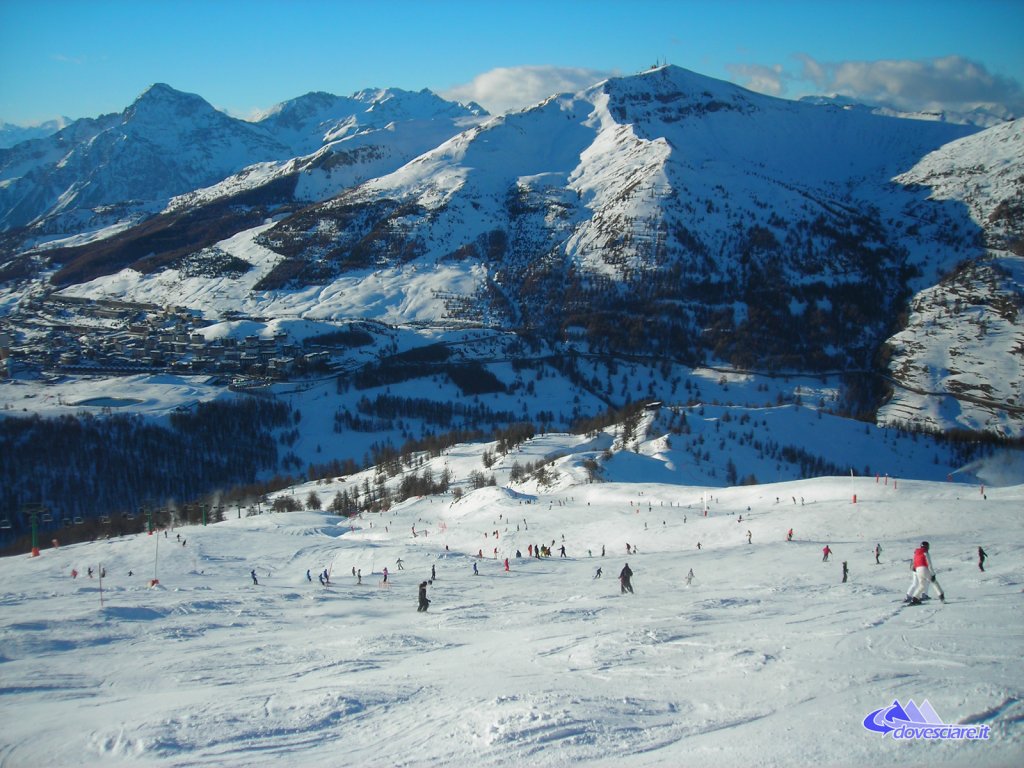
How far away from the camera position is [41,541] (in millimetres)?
66625

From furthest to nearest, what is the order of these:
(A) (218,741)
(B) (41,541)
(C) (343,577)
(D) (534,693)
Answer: (B) (41,541) < (C) (343,577) < (D) (534,693) < (A) (218,741)

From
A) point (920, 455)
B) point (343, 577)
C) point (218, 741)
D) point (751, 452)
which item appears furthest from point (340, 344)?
point (218, 741)

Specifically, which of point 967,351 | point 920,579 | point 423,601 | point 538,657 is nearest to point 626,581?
point 423,601

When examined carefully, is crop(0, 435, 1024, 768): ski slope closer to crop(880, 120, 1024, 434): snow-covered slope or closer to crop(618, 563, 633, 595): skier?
crop(618, 563, 633, 595): skier

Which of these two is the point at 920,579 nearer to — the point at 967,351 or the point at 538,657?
the point at 538,657

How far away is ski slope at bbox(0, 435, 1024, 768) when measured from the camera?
12.1 meters

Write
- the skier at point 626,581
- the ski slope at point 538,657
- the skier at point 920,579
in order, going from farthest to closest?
the skier at point 626,581, the skier at point 920,579, the ski slope at point 538,657

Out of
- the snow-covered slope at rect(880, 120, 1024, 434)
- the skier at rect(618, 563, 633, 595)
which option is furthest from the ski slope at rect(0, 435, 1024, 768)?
the snow-covered slope at rect(880, 120, 1024, 434)

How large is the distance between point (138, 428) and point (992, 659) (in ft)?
349

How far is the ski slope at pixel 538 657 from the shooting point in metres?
12.1

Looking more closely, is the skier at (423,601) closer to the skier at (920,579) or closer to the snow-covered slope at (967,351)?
the skier at (920,579)

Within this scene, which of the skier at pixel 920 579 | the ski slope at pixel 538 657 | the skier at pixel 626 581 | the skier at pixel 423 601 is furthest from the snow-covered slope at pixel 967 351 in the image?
the skier at pixel 423 601

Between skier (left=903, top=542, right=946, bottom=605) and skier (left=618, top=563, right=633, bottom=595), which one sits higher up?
skier (left=903, top=542, right=946, bottom=605)

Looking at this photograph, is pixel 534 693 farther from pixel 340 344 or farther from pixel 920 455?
pixel 340 344
